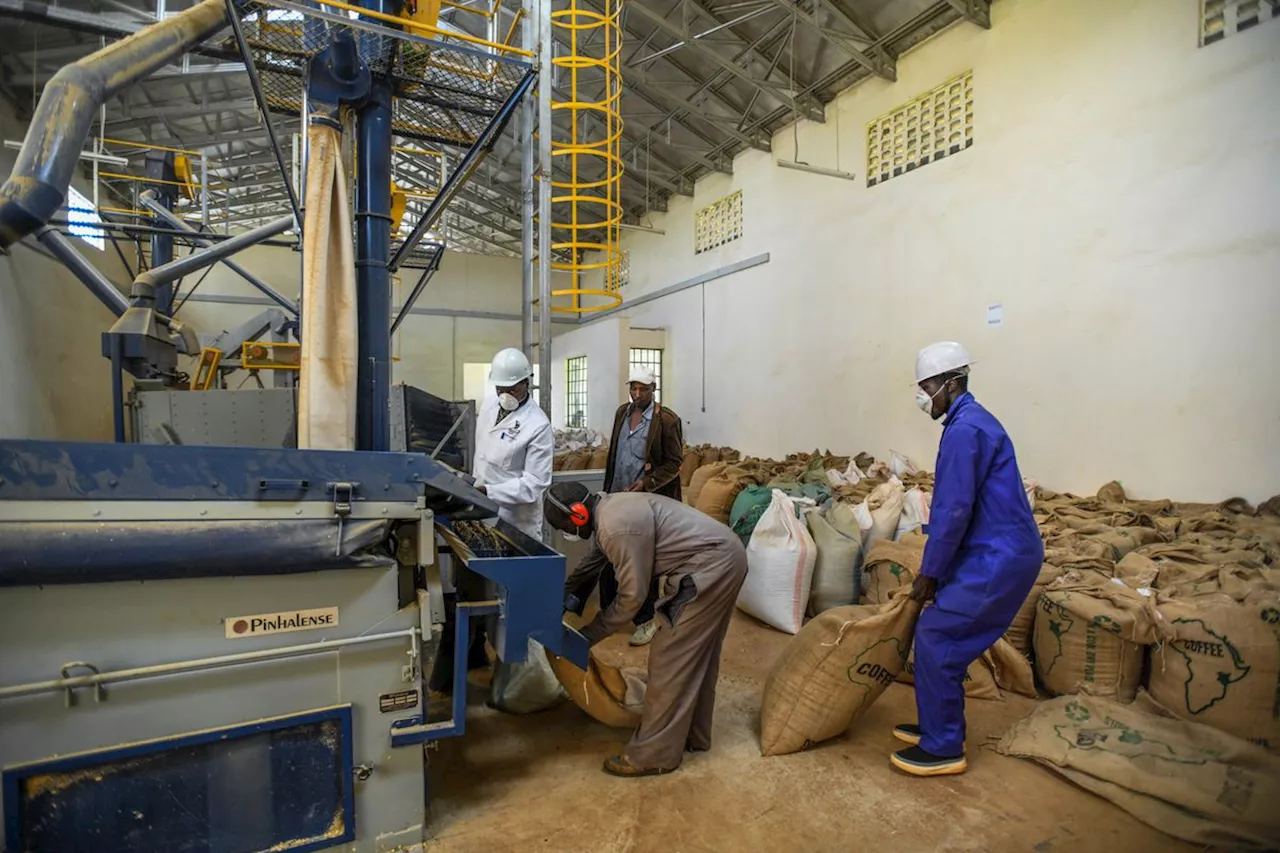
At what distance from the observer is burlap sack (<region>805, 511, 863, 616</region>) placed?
360 cm

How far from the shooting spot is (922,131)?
5750 millimetres

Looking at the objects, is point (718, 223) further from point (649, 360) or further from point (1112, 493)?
point (1112, 493)

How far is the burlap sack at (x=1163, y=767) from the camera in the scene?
6.03 feet

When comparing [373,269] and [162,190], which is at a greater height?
[162,190]

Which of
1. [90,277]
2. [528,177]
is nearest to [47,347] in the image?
[90,277]

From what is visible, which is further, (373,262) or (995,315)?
(995,315)

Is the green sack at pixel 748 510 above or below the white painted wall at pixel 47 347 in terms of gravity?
below

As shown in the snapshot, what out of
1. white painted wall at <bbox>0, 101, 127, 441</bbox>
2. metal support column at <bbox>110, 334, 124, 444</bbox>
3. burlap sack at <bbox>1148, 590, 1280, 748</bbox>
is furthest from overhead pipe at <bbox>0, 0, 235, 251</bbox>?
white painted wall at <bbox>0, 101, 127, 441</bbox>

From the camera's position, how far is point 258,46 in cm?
271

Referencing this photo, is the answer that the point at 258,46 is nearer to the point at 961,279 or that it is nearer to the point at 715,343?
the point at 961,279

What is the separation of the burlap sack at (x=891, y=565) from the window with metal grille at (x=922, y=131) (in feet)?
12.3

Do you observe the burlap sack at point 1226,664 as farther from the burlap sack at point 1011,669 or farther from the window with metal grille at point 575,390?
the window with metal grille at point 575,390

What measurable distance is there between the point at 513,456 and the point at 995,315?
414cm

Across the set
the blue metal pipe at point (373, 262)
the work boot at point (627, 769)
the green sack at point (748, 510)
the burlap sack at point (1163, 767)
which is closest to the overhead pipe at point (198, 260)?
the blue metal pipe at point (373, 262)
